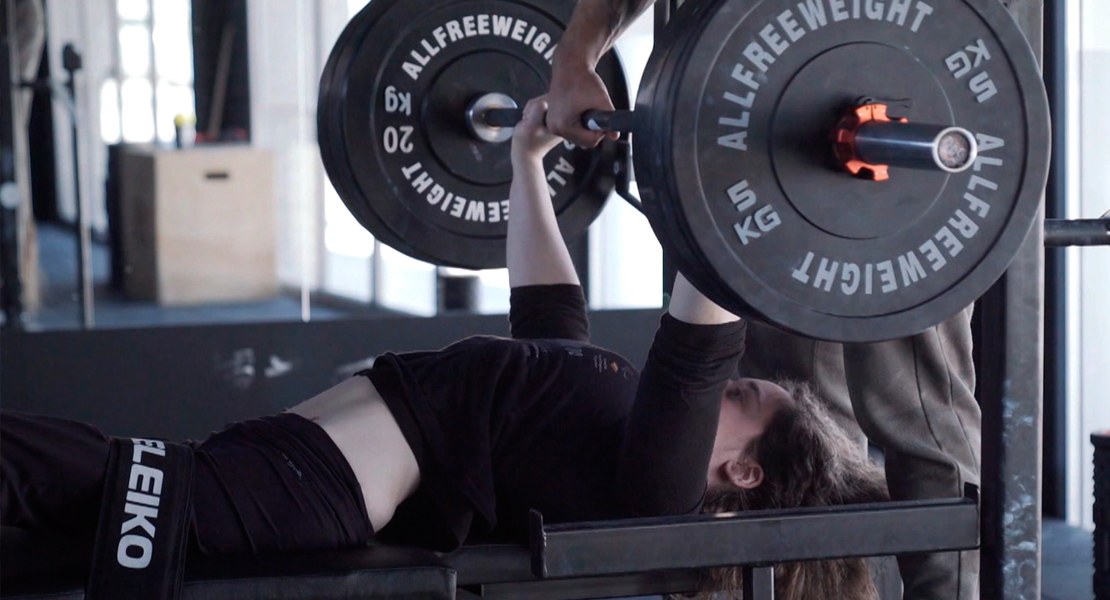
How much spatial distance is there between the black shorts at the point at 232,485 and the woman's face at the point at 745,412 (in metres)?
0.48

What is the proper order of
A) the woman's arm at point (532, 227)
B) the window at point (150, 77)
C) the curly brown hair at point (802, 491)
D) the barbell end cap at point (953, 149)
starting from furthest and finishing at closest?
1. the window at point (150, 77)
2. the woman's arm at point (532, 227)
3. the curly brown hair at point (802, 491)
4. the barbell end cap at point (953, 149)

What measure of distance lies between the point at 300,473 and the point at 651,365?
0.43 meters

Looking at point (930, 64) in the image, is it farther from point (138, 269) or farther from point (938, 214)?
point (138, 269)

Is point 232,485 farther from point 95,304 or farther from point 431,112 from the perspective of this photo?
point 95,304

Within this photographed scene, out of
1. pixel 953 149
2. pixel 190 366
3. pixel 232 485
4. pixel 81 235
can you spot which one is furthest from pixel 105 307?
pixel 953 149

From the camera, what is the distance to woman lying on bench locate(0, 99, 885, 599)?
1274mm

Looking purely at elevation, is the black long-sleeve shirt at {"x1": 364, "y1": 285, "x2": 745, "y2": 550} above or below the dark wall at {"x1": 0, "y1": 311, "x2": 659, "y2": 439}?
above

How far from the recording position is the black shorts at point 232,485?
1.26m

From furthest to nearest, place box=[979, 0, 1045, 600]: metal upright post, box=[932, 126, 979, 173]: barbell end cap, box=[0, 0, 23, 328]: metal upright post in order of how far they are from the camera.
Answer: box=[0, 0, 23, 328]: metal upright post
box=[979, 0, 1045, 600]: metal upright post
box=[932, 126, 979, 173]: barbell end cap

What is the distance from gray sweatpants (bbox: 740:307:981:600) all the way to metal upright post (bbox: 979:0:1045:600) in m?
0.49

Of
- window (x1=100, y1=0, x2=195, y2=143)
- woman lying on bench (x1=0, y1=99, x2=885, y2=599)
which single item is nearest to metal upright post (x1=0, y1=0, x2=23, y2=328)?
window (x1=100, y1=0, x2=195, y2=143)

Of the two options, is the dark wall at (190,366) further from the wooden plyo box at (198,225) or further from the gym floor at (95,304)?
the wooden plyo box at (198,225)

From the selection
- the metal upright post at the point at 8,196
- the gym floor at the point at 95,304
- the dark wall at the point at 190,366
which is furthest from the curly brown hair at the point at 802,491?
the metal upright post at the point at 8,196

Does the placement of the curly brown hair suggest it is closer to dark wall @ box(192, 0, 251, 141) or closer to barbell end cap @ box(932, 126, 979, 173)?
barbell end cap @ box(932, 126, 979, 173)
